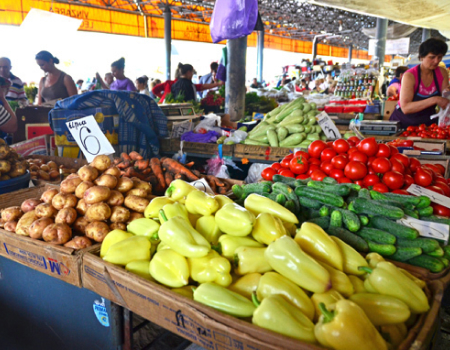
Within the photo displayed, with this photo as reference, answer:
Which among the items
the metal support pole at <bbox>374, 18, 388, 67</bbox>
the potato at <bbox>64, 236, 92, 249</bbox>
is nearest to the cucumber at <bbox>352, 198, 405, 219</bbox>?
the potato at <bbox>64, 236, 92, 249</bbox>

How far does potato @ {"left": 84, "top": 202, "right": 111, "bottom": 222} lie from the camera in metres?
1.90

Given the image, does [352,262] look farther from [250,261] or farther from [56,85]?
[56,85]

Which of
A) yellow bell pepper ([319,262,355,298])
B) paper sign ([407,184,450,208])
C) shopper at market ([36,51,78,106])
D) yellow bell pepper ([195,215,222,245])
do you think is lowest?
yellow bell pepper ([319,262,355,298])

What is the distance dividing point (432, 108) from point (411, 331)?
4769 millimetres

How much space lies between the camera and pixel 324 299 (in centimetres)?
116

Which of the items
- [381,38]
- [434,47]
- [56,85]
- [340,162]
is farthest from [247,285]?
[381,38]

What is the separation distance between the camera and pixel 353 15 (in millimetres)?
28531

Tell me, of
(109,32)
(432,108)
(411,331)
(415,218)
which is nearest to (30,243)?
(411,331)

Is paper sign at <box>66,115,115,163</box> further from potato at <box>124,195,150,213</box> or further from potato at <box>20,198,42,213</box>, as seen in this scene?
potato at <box>124,195,150,213</box>

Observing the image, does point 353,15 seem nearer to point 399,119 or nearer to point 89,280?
point 399,119

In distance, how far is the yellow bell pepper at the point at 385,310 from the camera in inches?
44.5

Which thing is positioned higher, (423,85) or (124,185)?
(423,85)

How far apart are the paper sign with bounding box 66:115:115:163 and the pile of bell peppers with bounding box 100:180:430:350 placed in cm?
133

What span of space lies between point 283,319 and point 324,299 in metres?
0.18
